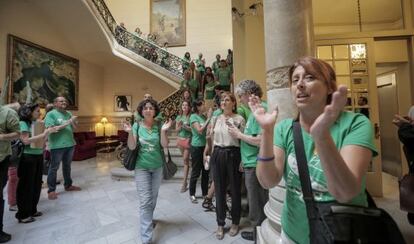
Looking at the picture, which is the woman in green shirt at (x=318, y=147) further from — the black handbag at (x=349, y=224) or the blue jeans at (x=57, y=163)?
the blue jeans at (x=57, y=163)

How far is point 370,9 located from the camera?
3.92 metres

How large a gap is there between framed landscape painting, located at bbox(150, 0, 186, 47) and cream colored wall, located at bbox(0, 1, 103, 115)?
3658 millimetres

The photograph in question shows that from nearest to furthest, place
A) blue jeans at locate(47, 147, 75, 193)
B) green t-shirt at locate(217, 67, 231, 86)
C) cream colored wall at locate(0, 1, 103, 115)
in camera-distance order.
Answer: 1. blue jeans at locate(47, 147, 75, 193)
2. green t-shirt at locate(217, 67, 231, 86)
3. cream colored wall at locate(0, 1, 103, 115)

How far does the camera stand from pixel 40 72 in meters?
8.41

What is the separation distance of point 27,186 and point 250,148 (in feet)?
9.92

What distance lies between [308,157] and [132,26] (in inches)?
523

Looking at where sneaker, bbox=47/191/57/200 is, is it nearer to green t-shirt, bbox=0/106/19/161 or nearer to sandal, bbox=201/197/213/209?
green t-shirt, bbox=0/106/19/161

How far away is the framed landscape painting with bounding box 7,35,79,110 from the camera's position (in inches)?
288

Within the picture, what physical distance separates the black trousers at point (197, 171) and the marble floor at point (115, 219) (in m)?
0.30

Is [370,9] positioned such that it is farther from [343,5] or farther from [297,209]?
[297,209]

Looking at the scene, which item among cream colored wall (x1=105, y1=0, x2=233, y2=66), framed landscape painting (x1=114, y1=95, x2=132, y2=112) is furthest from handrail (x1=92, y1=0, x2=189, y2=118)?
framed landscape painting (x1=114, y1=95, x2=132, y2=112)

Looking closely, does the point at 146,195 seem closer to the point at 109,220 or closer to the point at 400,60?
the point at 109,220

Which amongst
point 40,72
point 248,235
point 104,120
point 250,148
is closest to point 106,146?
point 104,120

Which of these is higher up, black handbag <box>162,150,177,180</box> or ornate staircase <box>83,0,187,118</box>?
ornate staircase <box>83,0,187,118</box>
